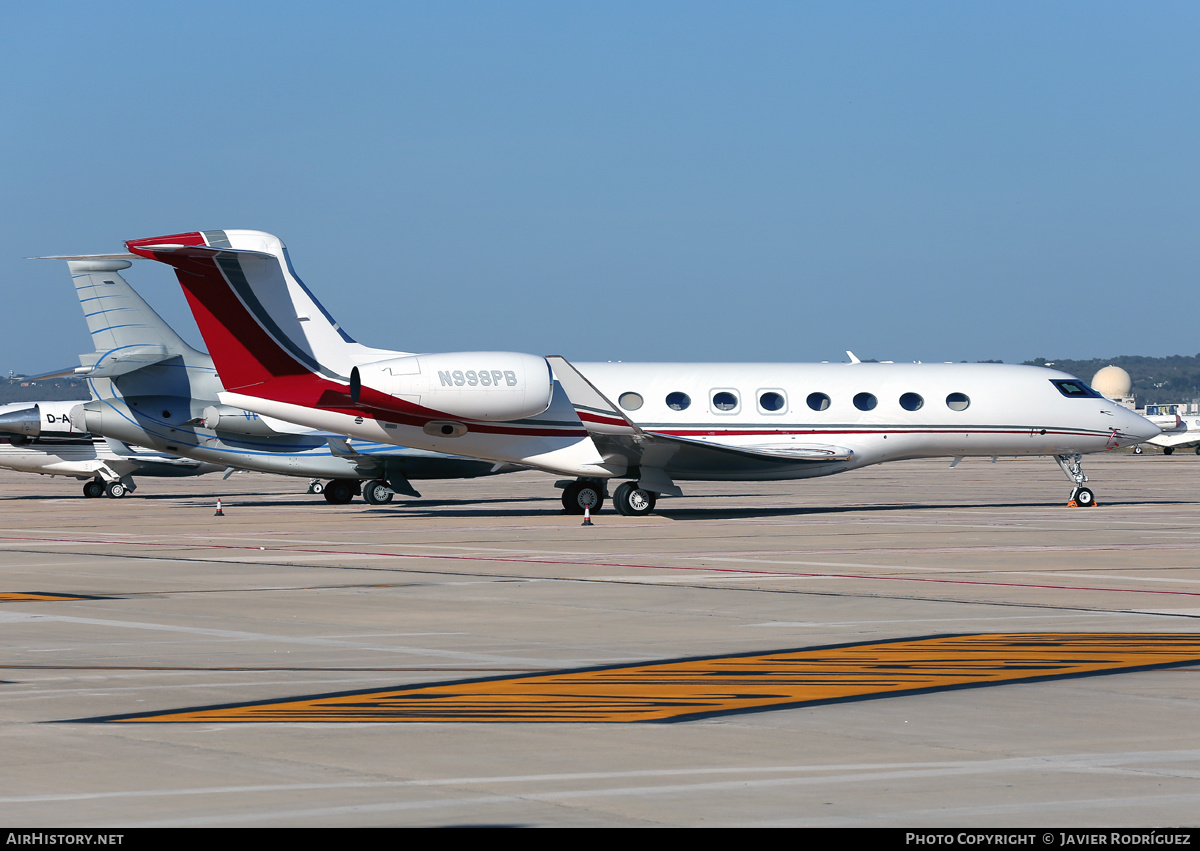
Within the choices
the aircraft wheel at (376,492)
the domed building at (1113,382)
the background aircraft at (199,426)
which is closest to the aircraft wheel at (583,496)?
the background aircraft at (199,426)

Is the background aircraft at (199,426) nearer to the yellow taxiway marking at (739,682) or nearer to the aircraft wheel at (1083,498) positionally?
the aircraft wheel at (1083,498)

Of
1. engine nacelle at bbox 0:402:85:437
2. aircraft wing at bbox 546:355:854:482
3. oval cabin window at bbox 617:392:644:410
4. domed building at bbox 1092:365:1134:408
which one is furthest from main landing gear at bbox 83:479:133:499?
domed building at bbox 1092:365:1134:408

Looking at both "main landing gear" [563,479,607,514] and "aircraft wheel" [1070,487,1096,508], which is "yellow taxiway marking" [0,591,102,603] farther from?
"aircraft wheel" [1070,487,1096,508]

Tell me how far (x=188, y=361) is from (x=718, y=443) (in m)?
15.0

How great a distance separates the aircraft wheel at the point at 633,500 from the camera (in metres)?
31.2

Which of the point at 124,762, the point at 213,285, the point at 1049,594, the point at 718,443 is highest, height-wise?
the point at 213,285

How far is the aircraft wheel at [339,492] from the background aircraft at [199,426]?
0.97 metres

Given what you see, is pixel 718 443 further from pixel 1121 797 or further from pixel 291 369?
pixel 1121 797

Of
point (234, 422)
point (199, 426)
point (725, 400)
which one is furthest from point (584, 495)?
point (199, 426)

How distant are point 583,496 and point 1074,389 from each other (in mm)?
12154

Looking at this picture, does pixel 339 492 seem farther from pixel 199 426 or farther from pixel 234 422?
pixel 199 426

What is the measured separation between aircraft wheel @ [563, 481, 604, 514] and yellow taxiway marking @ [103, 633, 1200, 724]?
20.5 m

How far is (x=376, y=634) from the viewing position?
12.6 meters

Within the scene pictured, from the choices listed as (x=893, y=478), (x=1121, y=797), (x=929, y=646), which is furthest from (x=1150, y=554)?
(x=893, y=478)
